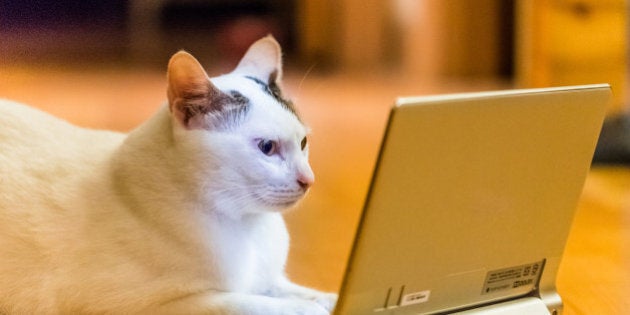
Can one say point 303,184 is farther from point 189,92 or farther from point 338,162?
point 338,162

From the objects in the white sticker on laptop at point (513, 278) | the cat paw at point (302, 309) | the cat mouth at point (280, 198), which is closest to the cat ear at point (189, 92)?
the cat mouth at point (280, 198)

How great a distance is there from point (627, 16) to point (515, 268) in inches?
64.3

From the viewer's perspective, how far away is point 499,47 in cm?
315

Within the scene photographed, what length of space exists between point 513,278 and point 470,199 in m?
0.14

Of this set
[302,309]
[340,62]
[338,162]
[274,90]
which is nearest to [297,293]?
[302,309]

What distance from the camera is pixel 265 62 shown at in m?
0.94

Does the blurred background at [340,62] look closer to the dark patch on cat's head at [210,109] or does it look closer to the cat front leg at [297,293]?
the cat front leg at [297,293]

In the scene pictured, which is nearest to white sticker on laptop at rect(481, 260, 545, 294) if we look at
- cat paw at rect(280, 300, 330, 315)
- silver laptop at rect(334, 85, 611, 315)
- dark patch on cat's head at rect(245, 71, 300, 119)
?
silver laptop at rect(334, 85, 611, 315)

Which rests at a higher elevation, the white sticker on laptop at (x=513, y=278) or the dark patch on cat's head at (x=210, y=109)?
the dark patch on cat's head at (x=210, y=109)

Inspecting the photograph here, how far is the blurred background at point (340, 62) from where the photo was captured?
1.41 metres

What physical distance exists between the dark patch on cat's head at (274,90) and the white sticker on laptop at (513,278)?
28 centimetres

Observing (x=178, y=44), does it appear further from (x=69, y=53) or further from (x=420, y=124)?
(x=420, y=124)

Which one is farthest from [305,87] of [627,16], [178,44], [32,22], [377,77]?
[627,16]

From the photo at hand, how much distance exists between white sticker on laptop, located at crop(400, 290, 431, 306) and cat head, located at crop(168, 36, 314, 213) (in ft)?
0.54
